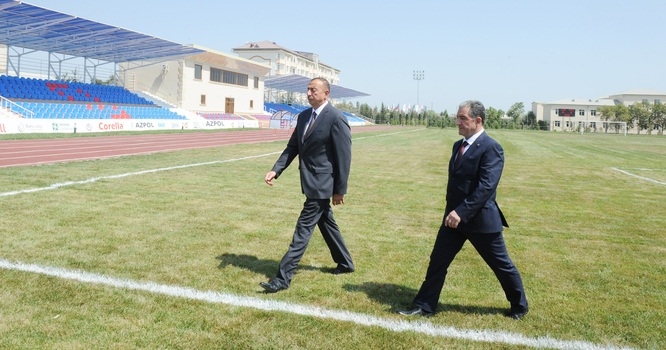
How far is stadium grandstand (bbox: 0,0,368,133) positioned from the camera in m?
28.8

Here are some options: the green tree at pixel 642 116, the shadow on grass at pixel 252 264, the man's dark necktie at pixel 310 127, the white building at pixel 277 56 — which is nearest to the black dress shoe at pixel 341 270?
the shadow on grass at pixel 252 264

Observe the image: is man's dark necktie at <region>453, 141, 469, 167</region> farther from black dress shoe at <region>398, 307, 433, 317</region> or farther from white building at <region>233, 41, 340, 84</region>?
white building at <region>233, 41, 340, 84</region>

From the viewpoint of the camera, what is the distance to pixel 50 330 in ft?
11.2

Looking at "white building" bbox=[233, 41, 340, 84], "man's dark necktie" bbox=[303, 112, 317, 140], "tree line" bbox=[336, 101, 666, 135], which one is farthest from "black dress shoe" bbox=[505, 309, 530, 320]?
"white building" bbox=[233, 41, 340, 84]

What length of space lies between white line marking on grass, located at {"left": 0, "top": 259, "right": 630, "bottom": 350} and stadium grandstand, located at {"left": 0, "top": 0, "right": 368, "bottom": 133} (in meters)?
23.1

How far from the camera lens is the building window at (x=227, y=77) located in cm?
5493

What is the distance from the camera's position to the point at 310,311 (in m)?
3.95

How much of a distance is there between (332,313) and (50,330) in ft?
6.30

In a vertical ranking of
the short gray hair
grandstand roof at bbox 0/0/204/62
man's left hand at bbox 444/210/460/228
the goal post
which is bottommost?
man's left hand at bbox 444/210/460/228

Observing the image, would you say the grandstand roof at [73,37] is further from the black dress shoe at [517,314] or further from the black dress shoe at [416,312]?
the black dress shoe at [517,314]

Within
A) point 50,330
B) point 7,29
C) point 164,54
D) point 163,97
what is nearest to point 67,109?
point 7,29

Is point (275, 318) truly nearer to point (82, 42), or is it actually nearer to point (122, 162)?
point (122, 162)

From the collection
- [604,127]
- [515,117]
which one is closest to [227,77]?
[515,117]

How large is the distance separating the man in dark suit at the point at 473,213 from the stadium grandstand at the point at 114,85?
25302 millimetres
